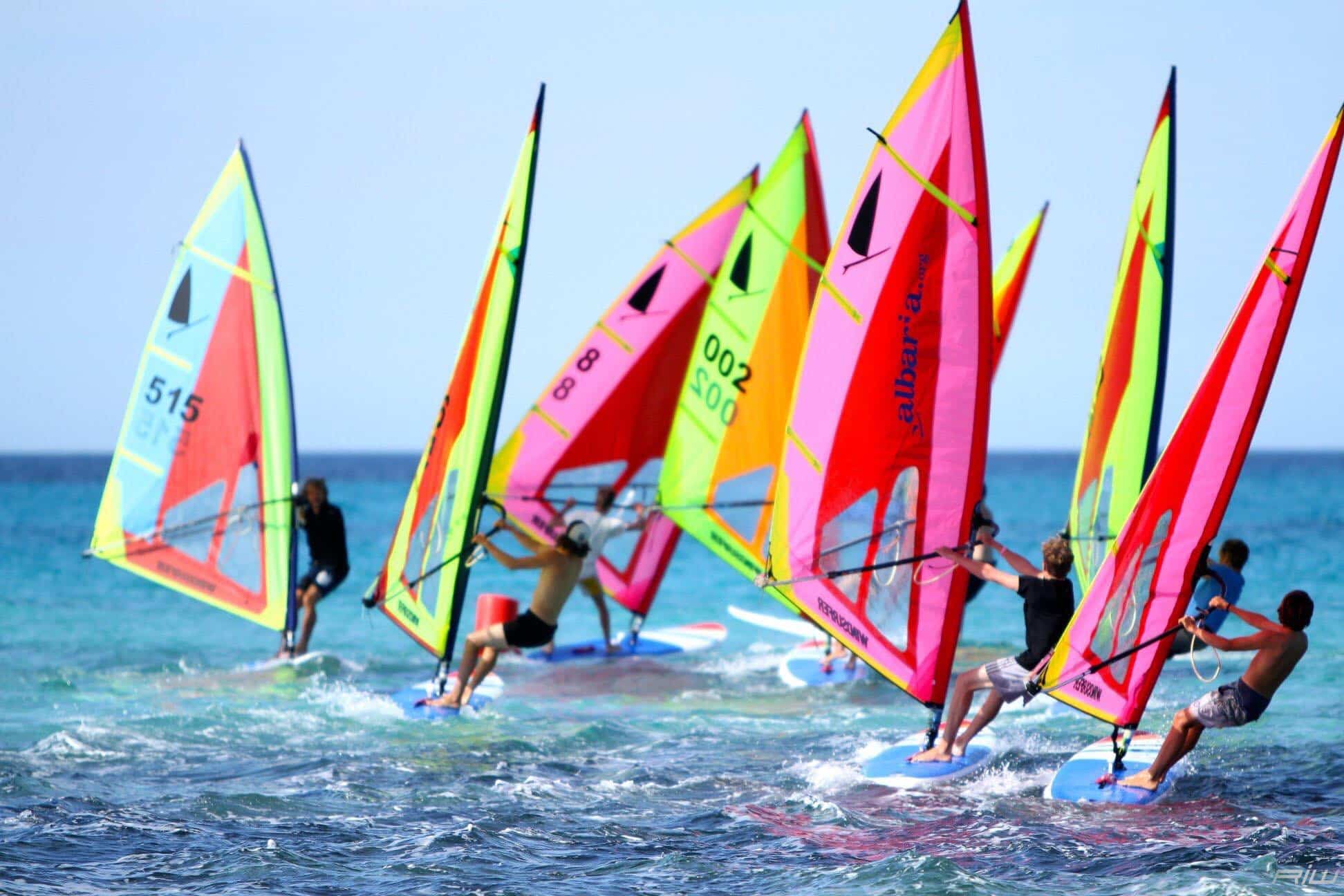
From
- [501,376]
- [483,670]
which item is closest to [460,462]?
[501,376]

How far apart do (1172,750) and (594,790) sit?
3.30 metres

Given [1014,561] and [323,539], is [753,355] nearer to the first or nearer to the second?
[323,539]

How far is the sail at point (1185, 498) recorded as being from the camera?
732 centimetres

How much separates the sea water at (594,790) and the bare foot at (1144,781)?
20 cm

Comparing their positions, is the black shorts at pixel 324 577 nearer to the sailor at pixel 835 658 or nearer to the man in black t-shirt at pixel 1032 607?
the sailor at pixel 835 658

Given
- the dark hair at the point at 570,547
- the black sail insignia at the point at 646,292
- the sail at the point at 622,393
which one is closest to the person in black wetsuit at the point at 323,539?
the sail at the point at 622,393

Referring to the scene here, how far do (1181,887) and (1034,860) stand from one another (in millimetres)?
737

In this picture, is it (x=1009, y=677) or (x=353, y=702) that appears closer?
(x=1009, y=677)

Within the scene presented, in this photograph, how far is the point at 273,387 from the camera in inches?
504

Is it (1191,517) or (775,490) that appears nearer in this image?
(1191,517)

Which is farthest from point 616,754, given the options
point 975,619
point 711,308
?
point 975,619

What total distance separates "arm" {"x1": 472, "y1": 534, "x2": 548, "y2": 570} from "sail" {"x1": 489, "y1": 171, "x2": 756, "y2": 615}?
175 inches

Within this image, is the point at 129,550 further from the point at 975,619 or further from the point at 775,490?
the point at 975,619

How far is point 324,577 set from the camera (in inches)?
515
